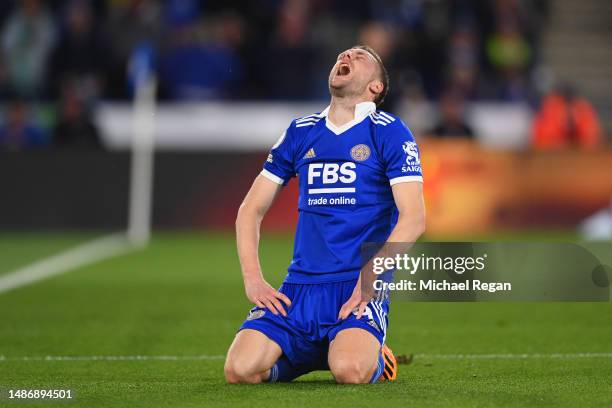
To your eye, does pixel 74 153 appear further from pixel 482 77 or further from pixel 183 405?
pixel 183 405

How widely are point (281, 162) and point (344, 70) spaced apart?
0.58 meters

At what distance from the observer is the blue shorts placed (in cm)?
655

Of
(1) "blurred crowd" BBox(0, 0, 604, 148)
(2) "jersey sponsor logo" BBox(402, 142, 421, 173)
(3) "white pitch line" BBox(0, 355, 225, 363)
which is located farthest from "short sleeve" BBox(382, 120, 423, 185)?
(1) "blurred crowd" BBox(0, 0, 604, 148)

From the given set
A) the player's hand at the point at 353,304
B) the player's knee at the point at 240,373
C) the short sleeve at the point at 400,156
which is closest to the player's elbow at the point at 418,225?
the short sleeve at the point at 400,156

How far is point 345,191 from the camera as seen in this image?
6672mm

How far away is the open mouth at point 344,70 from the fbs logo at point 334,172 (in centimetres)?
46

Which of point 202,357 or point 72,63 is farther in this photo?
point 72,63

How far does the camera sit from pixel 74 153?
1823 centimetres

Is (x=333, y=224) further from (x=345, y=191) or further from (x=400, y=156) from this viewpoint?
(x=400, y=156)

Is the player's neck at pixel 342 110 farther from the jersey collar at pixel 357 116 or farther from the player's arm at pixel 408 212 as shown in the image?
the player's arm at pixel 408 212

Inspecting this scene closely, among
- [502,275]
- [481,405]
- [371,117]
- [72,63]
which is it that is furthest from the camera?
[72,63]

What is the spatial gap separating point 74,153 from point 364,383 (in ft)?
40.8

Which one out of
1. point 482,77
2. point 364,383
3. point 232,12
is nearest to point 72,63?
point 232,12

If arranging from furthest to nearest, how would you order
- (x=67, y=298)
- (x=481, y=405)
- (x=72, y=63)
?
(x=72, y=63) → (x=67, y=298) → (x=481, y=405)
